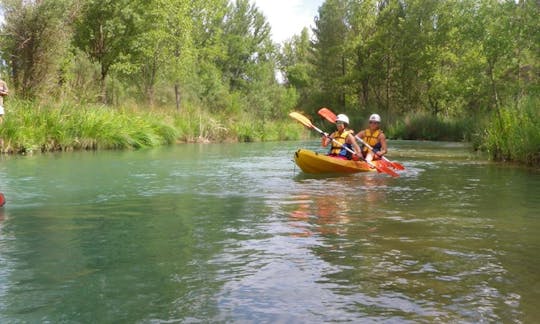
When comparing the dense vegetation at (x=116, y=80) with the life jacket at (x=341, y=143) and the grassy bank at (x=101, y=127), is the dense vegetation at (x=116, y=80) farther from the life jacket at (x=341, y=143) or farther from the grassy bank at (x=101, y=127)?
the life jacket at (x=341, y=143)

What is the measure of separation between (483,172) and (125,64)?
18009mm

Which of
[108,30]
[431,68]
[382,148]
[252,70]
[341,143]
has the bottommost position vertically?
[382,148]

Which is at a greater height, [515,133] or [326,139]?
[515,133]

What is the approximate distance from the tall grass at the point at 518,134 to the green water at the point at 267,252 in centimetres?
251

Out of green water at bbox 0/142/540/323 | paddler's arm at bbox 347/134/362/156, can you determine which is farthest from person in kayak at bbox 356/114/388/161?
green water at bbox 0/142/540/323

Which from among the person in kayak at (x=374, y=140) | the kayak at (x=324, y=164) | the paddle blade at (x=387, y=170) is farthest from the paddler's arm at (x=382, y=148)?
the paddle blade at (x=387, y=170)

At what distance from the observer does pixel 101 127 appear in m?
17.4

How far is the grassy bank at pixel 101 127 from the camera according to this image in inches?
589

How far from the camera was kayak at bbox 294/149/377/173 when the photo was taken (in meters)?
10.4

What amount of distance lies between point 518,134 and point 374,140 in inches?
117

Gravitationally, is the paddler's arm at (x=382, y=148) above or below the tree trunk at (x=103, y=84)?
below

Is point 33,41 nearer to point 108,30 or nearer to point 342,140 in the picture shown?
point 108,30

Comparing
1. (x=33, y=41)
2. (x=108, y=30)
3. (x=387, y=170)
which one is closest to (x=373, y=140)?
(x=387, y=170)

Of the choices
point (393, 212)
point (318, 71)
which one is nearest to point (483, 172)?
point (393, 212)
